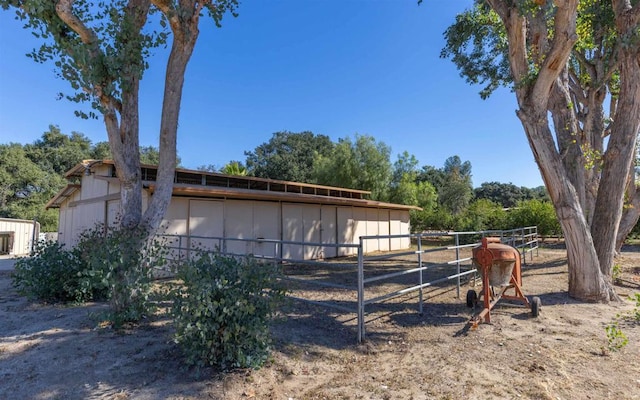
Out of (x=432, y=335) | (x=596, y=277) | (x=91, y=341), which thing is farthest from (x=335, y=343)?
(x=596, y=277)

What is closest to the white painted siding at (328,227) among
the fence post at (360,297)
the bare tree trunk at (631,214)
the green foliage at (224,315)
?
the bare tree trunk at (631,214)

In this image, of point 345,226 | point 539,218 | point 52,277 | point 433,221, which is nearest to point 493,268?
point 52,277

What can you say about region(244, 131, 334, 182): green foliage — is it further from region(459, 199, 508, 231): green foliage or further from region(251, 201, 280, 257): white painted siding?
region(251, 201, 280, 257): white painted siding

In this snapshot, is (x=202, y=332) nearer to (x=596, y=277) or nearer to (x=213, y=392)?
(x=213, y=392)

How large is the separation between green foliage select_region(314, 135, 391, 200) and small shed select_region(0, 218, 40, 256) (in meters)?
17.9

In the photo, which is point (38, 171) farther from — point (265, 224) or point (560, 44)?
point (560, 44)

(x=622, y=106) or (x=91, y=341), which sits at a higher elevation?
(x=622, y=106)

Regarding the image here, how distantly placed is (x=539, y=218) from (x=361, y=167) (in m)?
11.9

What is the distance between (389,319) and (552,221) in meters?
20.3

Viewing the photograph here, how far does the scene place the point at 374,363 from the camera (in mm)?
3648

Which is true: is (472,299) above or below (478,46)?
below

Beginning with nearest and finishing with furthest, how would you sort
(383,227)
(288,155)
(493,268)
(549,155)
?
1. (493,268)
2. (549,155)
3. (383,227)
4. (288,155)

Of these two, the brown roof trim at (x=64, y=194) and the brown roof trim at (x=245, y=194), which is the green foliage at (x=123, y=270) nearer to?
the brown roof trim at (x=245, y=194)

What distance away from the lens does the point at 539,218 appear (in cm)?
2120
